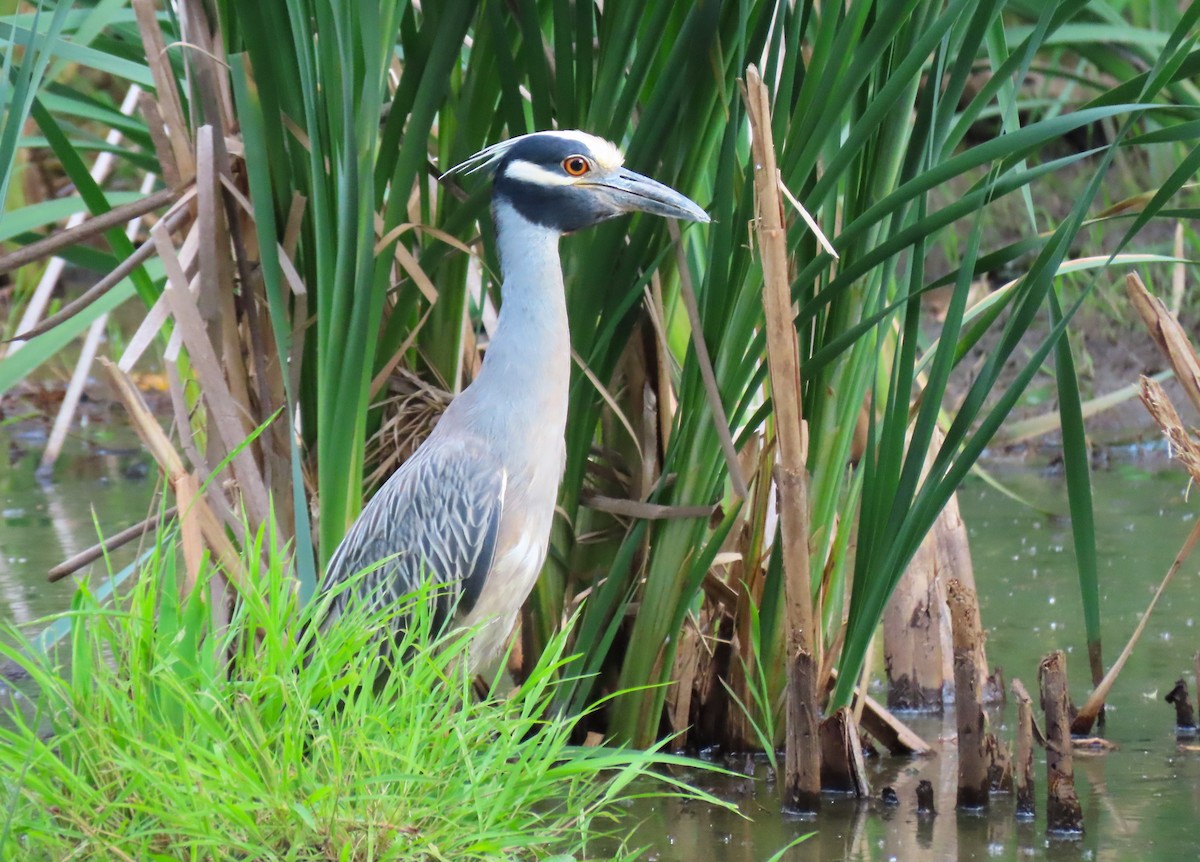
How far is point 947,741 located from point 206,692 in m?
2.08

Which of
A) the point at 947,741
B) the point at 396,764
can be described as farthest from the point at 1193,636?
the point at 396,764

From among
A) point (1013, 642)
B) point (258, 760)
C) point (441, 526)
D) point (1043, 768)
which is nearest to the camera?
point (258, 760)

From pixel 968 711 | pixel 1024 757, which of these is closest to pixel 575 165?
pixel 968 711

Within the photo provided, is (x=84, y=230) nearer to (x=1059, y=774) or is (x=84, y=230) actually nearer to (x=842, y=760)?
(x=842, y=760)

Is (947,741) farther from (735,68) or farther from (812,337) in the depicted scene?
(735,68)

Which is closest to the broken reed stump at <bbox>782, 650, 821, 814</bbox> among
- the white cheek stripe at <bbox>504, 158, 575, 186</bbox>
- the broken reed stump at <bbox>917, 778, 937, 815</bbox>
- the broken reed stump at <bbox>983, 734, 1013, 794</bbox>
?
the broken reed stump at <bbox>917, 778, 937, 815</bbox>

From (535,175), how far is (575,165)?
9 cm

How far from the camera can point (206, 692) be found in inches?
80.7

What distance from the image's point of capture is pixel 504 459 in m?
3.02

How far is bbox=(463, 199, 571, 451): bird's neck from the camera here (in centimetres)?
297

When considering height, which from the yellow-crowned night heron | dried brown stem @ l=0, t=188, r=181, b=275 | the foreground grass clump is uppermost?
dried brown stem @ l=0, t=188, r=181, b=275

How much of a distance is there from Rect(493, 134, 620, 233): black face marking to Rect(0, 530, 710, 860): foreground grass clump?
39.2 inches

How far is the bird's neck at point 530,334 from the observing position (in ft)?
9.73

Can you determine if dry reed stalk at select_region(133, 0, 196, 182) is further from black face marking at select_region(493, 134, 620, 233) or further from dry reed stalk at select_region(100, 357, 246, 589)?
black face marking at select_region(493, 134, 620, 233)
